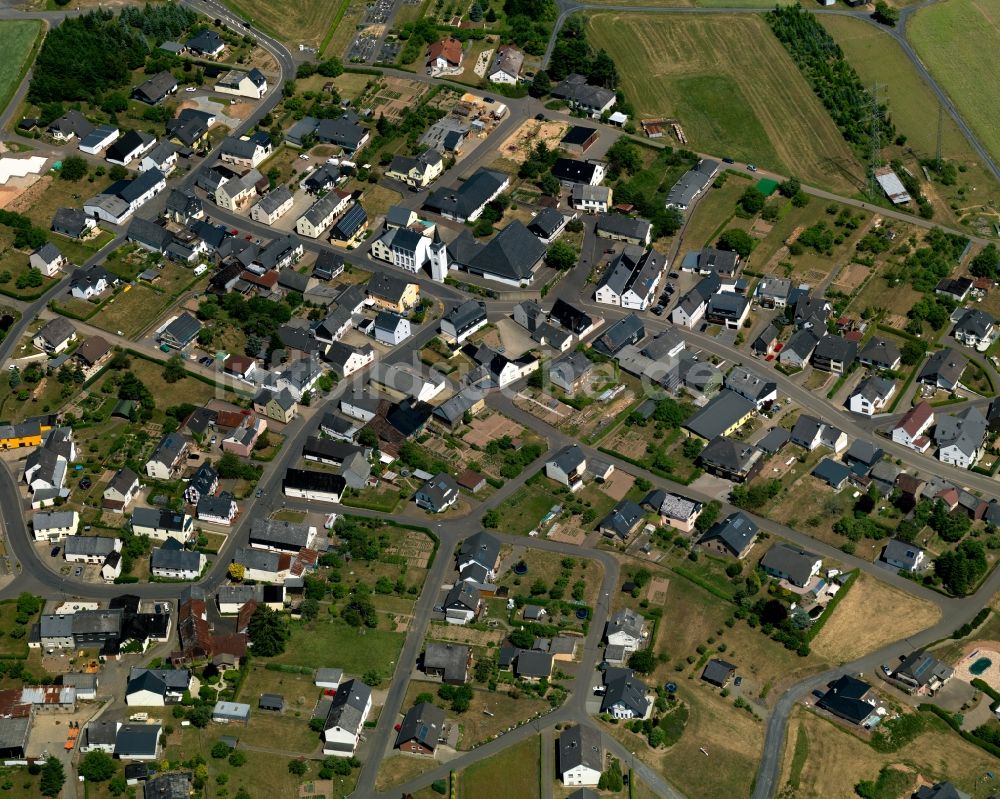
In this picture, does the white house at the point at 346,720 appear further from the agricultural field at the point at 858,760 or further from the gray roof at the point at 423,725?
the agricultural field at the point at 858,760

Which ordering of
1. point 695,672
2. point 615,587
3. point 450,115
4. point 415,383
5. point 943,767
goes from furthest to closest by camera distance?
point 450,115, point 415,383, point 615,587, point 695,672, point 943,767

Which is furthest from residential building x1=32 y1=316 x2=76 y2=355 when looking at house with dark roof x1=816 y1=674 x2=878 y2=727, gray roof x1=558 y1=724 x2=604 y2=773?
house with dark roof x1=816 y1=674 x2=878 y2=727

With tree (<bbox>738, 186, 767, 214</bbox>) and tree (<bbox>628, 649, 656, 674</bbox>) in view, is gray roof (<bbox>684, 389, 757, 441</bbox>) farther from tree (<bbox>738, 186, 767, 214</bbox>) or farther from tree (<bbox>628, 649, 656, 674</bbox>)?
tree (<bbox>738, 186, 767, 214</bbox>)

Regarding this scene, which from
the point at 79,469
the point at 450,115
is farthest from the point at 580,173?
the point at 79,469

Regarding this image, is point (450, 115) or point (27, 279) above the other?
point (450, 115)

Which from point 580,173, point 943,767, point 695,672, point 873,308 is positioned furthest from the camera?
point 580,173

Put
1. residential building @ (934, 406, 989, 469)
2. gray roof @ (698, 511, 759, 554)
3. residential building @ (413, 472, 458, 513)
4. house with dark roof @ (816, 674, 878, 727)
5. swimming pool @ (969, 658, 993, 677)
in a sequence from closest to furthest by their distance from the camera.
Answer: house with dark roof @ (816, 674, 878, 727), swimming pool @ (969, 658, 993, 677), gray roof @ (698, 511, 759, 554), residential building @ (413, 472, 458, 513), residential building @ (934, 406, 989, 469)

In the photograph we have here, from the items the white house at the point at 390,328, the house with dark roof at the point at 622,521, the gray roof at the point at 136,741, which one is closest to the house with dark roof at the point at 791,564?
the house with dark roof at the point at 622,521

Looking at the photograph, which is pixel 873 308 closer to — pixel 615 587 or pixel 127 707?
pixel 615 587
